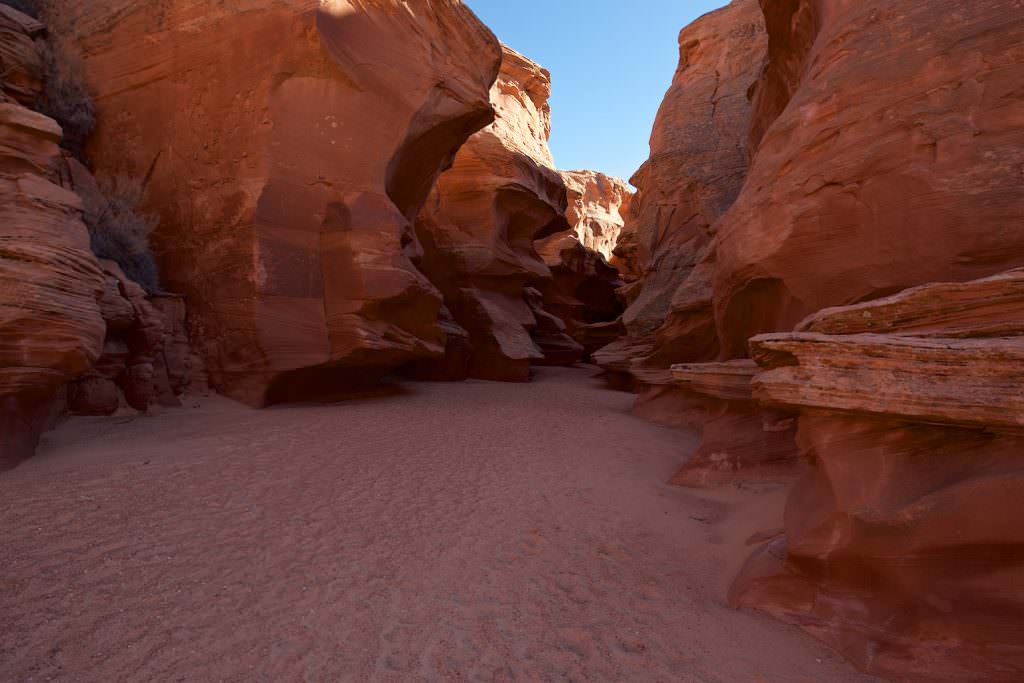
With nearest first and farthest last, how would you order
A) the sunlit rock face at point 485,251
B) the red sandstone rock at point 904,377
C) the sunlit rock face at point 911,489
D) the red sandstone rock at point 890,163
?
the sunlit rock face at point 911,489
the red sandstone rock at point 904,377
the red sandstone rock at point 890,163
the sunlit rock face at point 485,251

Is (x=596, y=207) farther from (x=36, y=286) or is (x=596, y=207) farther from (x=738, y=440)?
(x=36, y=286)

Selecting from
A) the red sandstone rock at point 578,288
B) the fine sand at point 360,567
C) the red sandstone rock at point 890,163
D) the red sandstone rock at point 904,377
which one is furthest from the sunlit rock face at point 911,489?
the red sandstone rock at point 578,288

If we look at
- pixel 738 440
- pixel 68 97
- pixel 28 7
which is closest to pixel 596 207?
pixel 28 7

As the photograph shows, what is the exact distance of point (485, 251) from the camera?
56.4 ft

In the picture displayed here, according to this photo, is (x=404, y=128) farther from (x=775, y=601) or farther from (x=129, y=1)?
(x=775, y=601)

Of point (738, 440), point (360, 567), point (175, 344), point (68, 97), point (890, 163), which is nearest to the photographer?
point (360, 567)

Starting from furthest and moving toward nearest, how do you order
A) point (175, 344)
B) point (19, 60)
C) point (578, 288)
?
point (578, 288) < point (175, 344) < point (19, 60)

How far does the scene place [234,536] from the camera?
3723mm

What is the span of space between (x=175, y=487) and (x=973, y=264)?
6.90 metres

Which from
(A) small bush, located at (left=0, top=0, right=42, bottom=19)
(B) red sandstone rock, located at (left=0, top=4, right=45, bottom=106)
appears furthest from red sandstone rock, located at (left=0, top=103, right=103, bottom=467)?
(A) small bush, located at (left=0, top=0, right=42, bottom=19)

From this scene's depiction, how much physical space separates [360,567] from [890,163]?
588 cm

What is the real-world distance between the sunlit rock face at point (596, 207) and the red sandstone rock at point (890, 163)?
96.7 ft

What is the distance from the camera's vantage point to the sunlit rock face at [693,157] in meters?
15.6

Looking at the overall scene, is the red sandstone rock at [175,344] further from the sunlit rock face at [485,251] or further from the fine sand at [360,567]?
the sunlit rock face at [485,251]
